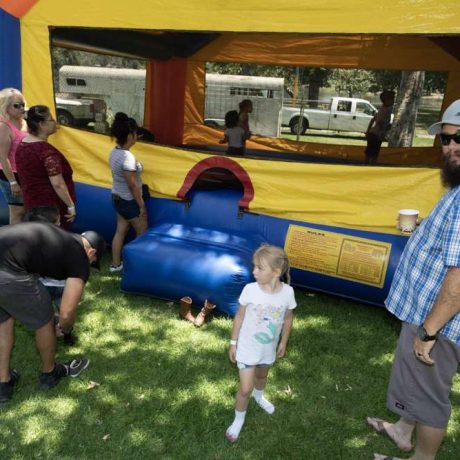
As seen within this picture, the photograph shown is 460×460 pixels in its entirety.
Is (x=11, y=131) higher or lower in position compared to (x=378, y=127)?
lower

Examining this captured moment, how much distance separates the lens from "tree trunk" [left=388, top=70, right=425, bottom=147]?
1173cm

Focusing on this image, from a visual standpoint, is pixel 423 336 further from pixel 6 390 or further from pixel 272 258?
pixel 6 390

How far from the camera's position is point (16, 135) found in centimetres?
395

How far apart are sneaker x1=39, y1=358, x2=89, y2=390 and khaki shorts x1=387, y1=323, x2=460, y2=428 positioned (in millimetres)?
2032

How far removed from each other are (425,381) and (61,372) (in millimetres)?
2234

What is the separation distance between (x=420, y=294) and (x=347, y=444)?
43.5 inches

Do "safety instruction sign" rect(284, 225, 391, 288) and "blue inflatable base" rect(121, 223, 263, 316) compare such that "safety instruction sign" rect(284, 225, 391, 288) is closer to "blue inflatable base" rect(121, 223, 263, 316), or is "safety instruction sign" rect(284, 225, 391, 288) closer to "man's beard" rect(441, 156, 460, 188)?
"blue inflatable base" rect(121, 223, 263, 316)

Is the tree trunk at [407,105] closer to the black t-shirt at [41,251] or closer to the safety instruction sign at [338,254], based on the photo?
the safety instruction sign at [338,254]

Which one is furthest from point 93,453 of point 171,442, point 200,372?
point 200,372

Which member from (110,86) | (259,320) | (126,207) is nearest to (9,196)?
(126,207)

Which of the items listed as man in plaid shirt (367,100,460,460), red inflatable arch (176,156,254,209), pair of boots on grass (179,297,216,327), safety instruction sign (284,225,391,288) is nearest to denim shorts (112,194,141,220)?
red inflatable arch (176,156,254,209)

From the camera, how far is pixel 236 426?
8.64ft

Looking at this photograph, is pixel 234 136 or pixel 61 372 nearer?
pixel 61 372

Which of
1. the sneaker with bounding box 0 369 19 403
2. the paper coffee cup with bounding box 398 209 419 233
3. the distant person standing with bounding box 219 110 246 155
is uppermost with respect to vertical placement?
the distant person standing with bounding box 219 110 246 155
